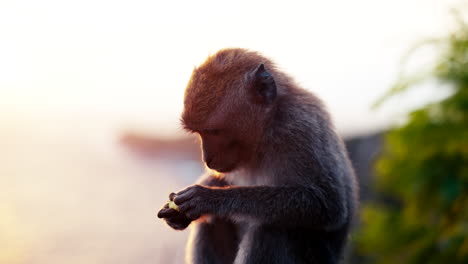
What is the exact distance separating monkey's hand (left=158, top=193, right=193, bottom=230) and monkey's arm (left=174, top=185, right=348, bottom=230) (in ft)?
0.17

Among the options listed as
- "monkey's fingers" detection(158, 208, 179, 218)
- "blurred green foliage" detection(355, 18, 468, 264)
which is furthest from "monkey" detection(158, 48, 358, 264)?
"blurred green foliage" detection(355, 18, 468, 264)

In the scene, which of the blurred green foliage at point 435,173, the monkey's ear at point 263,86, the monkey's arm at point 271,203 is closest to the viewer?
the monkey's arm at point 271,203

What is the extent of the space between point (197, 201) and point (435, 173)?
108 inches

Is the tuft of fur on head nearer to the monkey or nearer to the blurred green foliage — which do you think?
the monkey

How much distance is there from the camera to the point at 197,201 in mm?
3936

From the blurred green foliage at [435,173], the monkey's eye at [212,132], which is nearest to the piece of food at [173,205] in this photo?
the monkey's eye at [212,132]

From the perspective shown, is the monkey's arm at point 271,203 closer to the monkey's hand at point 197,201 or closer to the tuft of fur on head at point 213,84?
the monkey's hand at point 197,201

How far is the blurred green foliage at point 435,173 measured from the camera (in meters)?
5.41

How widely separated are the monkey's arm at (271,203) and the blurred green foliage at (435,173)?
67.3 inches

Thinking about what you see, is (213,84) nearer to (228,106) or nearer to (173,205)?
(228,106)

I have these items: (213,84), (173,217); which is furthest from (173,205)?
(213,84)

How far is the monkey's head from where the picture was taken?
13.1ft

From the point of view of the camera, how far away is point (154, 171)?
6641 mm

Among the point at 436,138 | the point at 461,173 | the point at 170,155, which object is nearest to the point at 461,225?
the point at 461,173
